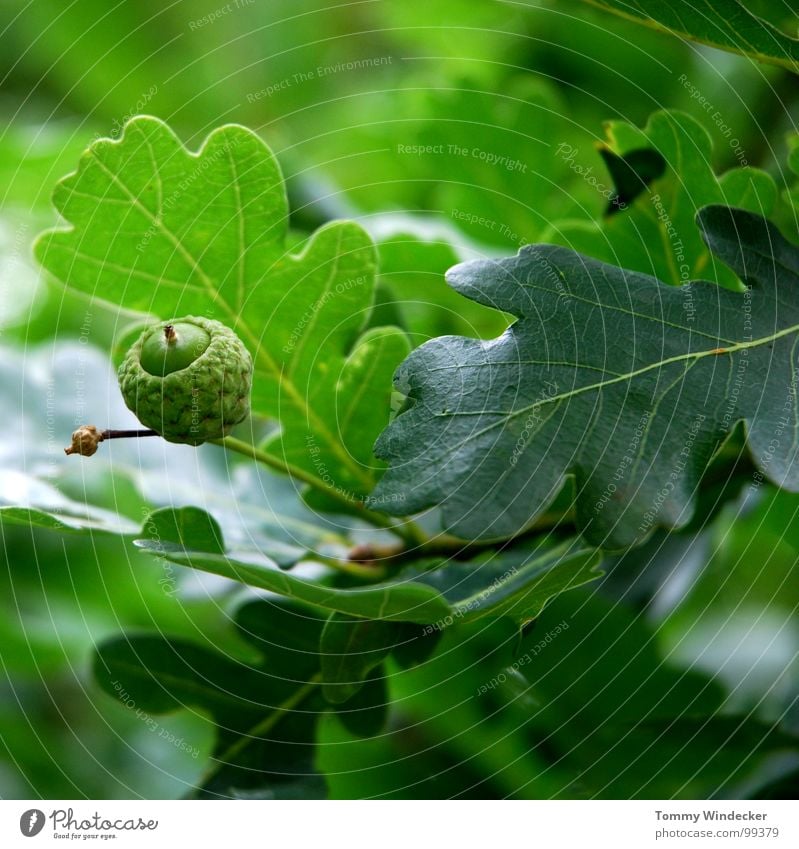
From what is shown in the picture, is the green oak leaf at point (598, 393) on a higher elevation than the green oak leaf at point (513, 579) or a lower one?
higher

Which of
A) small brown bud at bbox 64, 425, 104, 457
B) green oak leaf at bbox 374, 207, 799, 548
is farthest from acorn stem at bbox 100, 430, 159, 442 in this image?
green oak leaf at bbox 374, 207, 799, 548

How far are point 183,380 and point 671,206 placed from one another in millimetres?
515

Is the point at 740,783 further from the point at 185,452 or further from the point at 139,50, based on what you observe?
the point at 139,50

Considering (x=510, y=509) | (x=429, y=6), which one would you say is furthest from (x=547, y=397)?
(x=429, y=6)

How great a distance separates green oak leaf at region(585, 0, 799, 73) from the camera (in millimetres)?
760

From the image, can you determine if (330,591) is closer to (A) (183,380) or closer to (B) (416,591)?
(B) (416,591)

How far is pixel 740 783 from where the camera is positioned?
106 centimetres
